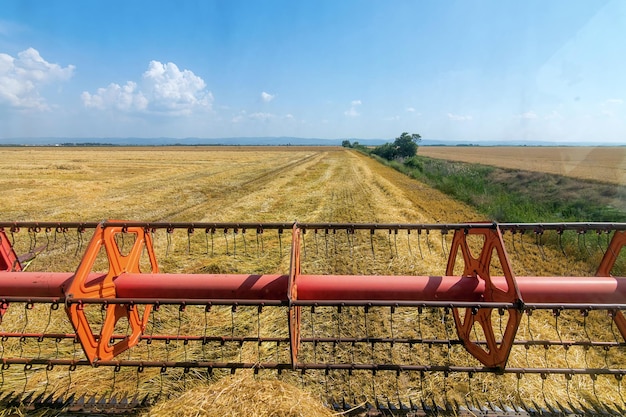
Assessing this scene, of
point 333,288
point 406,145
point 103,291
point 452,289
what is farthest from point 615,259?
point 406,145

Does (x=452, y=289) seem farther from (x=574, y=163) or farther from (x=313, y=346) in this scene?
(x=574, y=163)

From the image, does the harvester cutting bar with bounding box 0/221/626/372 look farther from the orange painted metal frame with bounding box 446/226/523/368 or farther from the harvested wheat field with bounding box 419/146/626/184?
the harvested wheat field with bounding box 419/146/626/184

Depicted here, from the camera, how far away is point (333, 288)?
10.2ft

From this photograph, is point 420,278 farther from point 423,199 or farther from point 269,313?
point 423,199

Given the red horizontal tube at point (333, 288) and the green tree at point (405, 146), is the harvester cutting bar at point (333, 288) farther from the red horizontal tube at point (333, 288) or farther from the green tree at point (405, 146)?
the green tree at point (405, 146)

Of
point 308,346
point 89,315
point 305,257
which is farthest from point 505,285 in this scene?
point 89,315

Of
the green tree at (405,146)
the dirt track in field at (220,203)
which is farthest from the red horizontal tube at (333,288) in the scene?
the green tree at (405,146)

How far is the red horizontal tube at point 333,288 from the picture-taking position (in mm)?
3002

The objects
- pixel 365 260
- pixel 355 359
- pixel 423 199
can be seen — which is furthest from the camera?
pixel 423 199

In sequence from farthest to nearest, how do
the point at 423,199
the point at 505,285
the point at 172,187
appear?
the point at 172,187, the point at 423,199, the point at 505,285

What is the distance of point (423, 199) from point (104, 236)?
48.3ft

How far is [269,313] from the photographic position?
5023mm

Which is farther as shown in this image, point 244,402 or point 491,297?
point 491,297

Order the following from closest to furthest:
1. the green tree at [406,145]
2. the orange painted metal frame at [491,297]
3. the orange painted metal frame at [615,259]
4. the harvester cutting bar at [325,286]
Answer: the orange painted metal frame at [491,297], the harvester cutting bar at [325,286], the orange painted metal frame at [615,259], the green tree at [406,145]
